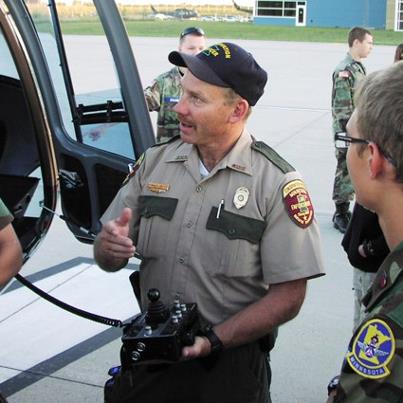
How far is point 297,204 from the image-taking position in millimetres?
2104

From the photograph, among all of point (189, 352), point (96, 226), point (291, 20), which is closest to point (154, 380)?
point (189, 352)

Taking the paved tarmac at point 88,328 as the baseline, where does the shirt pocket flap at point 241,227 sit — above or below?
above

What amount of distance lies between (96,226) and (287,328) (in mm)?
1348

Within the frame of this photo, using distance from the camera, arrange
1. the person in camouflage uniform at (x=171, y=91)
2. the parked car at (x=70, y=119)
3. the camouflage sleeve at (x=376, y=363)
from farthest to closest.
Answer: the person in camouflage uniform at (x=171, y=91) → the parked car at (x=70, y=119) → the camouflage sleeve at (x=376, y=363)

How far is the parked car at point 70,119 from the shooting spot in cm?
348

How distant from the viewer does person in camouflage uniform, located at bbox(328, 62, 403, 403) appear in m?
1.22

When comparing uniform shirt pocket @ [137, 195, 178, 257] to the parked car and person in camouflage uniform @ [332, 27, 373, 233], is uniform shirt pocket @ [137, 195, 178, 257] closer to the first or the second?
the parked car

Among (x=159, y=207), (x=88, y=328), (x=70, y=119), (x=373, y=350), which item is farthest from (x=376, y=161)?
(x=88, y=328)

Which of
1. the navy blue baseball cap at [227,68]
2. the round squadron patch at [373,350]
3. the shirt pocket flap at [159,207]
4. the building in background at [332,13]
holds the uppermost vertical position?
the navy blue baseball cap at [227,68]

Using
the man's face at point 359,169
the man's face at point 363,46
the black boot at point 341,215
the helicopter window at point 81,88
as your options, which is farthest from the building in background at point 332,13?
the man's face at point 359,169

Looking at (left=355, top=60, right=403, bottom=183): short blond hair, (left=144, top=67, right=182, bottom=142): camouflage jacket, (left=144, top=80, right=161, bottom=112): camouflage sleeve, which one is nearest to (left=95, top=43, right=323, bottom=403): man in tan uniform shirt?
(left=355, top=60, right=403, bottom=183): short blond hair

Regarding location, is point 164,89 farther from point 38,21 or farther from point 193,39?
point 38,21

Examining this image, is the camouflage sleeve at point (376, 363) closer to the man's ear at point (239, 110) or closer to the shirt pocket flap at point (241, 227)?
the shirt pocket flap at point (241, 227)

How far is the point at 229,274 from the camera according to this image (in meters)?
2.11
